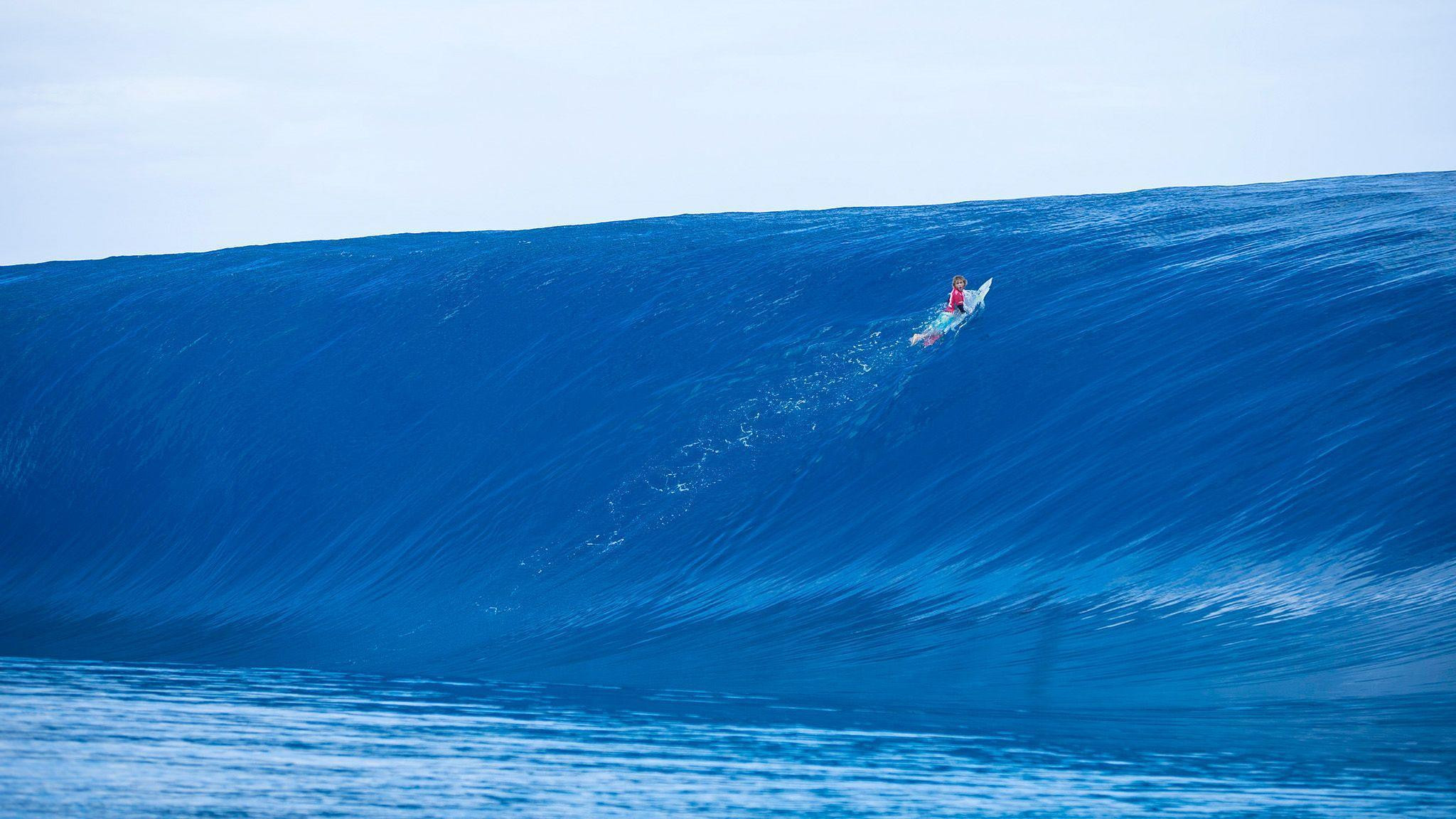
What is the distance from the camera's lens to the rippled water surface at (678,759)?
5246 mm

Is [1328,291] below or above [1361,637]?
above

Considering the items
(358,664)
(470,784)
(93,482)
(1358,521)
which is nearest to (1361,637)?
(1358,521)

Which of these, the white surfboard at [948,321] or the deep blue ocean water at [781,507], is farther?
the white surfboard at [948,321]

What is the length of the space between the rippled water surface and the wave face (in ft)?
2.37

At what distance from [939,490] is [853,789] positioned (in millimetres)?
5169

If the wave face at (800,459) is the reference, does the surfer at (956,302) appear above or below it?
above

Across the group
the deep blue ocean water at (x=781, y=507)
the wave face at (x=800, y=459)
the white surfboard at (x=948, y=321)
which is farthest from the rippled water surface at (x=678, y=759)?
the white surfboard at (x=948, y=321)

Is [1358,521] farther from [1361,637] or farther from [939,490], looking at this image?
[939,490]

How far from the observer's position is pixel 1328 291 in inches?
440

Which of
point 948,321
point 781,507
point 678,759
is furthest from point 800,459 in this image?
point 678,759

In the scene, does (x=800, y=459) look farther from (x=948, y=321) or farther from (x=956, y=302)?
(x=956, y=302)

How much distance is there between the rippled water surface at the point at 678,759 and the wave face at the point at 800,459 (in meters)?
0.72

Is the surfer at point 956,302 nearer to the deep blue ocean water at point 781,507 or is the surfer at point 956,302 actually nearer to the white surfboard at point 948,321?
the white surfboard at point 948,321

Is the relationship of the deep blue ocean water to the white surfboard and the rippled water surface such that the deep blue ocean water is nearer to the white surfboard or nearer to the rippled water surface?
the rippled water surface
